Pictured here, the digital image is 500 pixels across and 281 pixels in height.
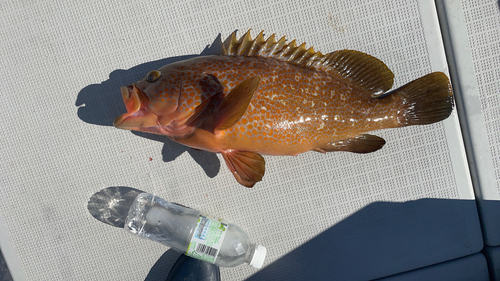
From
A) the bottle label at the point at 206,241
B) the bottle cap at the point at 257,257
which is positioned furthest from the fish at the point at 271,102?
the bottle cap at the point at 257,257

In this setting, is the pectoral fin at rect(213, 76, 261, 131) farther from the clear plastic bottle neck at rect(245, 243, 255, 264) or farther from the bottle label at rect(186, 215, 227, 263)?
the clear plastic bottle neck at rect(245, 243, 255, 264)

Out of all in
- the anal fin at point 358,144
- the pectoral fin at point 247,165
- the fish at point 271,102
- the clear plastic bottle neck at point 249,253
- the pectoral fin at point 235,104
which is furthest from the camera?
the clear plastic bottle neck at point 249,253

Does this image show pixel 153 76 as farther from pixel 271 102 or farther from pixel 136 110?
pixel 271 102

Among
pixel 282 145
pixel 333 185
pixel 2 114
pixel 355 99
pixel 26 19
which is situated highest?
pixel 26 19

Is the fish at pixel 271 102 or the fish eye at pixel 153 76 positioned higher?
the fish eye at pixel 153 76

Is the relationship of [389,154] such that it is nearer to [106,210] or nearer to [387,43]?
[387,43]

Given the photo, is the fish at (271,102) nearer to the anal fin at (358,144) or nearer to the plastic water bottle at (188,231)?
the anal fin at (358,144)

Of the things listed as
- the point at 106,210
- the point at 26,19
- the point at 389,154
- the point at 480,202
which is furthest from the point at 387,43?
the point at 26,19

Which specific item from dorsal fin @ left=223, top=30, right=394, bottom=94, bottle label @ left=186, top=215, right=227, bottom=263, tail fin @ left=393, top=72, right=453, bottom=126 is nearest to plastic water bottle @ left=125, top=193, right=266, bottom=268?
bottle label @ left=186, top=215, right=227, bottom=263
